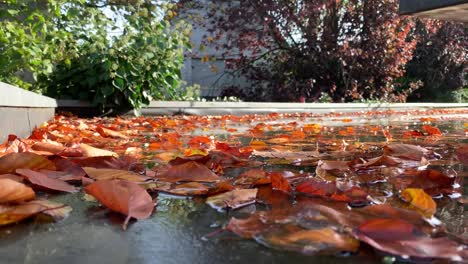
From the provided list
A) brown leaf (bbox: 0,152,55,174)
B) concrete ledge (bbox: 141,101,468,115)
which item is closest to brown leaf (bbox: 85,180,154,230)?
brown leaf (bbox: 0,152,55,174)

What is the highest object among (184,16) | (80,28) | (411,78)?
(184,16)

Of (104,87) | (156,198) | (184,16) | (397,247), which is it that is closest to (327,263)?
(397,247)

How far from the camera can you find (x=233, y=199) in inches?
42.9

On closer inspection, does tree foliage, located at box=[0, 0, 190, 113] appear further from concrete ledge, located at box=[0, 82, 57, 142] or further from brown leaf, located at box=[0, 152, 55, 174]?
brown leaf, located at box=[0, 152, 55, 174]

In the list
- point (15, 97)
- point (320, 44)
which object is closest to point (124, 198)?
point (15, 97)

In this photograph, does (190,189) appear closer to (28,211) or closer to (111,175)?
(111,175)

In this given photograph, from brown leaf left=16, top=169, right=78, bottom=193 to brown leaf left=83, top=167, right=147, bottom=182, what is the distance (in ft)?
0.30

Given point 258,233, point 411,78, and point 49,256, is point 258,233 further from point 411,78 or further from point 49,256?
point 411,78

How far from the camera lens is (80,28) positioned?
20.8 ft

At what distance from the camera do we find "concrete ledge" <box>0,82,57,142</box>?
2.10m

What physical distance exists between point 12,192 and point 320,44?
10862 millimetres

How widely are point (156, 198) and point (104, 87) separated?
485cm

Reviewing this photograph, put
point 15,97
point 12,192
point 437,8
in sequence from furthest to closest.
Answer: point 437,8
point 15,97
point 12,192

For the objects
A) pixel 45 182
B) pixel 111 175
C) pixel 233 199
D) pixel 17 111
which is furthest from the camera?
pixel 17 111
